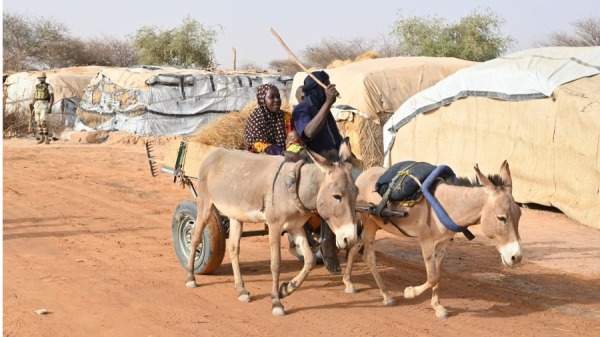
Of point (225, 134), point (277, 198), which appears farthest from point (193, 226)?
point (277, 198)

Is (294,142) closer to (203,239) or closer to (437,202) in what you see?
(203,239)

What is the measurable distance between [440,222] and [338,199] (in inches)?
40.7

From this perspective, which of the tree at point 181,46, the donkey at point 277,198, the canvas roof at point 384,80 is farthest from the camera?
the tree at point 181,46

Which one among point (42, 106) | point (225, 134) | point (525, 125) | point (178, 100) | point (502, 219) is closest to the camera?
point (502, 219)

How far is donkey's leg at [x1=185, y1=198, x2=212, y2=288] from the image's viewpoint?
7.81 meters

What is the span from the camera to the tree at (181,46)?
44312 mm

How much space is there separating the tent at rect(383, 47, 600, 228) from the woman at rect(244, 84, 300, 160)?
6.53 metres

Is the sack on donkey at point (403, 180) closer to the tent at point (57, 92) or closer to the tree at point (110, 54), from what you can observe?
the tent at point (57, 92)

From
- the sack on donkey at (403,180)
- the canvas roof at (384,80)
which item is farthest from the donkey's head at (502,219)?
the canvas roof at (384,80)

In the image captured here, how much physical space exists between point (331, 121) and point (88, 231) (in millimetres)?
4354

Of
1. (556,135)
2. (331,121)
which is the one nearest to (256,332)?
(331,121)

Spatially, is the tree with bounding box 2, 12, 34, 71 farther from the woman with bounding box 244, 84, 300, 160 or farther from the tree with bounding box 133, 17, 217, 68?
Result: the woman with bounding box 244, 84, 300, 160

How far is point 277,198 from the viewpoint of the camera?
6.86 meters

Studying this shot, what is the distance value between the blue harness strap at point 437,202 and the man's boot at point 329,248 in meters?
1.23
